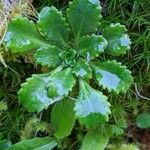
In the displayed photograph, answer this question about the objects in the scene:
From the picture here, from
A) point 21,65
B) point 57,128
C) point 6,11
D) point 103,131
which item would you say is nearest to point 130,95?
point 103,131

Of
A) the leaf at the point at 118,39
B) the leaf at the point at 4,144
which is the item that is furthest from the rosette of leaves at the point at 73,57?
the leaf at the point at 4,144

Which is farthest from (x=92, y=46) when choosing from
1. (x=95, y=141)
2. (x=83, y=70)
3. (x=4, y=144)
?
(x=4, y=144)

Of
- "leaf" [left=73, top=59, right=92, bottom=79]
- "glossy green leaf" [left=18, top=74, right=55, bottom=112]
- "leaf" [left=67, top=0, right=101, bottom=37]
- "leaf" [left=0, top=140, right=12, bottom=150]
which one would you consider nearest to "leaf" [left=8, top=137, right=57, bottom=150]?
"leaf" [left=0, top=140, right=12, bottom=150]

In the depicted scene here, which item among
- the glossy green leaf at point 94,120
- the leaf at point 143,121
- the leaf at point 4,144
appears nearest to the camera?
the glossy green leaf at point 94,120

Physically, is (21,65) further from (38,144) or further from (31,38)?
(38,144)

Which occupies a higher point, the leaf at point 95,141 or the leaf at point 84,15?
the leaf at point 84,15

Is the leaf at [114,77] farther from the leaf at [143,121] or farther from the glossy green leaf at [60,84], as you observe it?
the leaf at [143,121]
